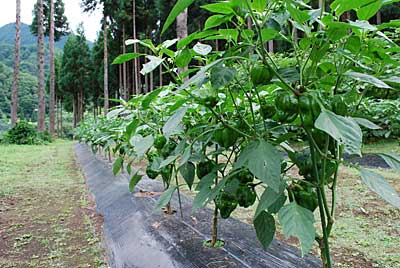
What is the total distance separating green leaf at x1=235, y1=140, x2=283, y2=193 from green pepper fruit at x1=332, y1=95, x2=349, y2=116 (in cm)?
15

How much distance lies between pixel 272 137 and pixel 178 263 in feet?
2.50

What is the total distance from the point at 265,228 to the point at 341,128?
33 cm

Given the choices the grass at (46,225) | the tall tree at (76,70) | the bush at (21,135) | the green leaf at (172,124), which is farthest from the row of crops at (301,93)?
the tall tree at (76,70)

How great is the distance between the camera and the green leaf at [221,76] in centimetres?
69

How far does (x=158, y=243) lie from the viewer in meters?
1.66

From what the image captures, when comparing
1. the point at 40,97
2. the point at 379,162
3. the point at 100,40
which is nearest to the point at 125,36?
the point at 100,40

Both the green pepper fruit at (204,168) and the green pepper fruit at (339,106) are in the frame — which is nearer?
the green pepper fruit at (339,106)

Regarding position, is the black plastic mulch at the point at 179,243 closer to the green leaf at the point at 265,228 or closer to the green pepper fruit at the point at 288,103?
the green leaf at the point at 265,228

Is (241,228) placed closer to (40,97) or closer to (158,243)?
(158,243)

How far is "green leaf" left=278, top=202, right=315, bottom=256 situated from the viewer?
573 millimetres

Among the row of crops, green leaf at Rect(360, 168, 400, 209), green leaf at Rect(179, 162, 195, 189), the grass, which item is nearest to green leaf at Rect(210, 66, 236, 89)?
the row of crops

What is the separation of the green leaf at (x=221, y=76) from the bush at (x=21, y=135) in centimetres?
1352

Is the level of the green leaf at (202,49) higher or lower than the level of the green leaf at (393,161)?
higher

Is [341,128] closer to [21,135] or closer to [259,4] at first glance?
[259,4]
